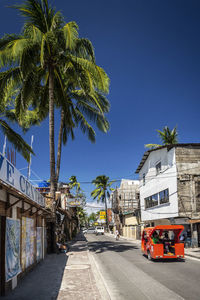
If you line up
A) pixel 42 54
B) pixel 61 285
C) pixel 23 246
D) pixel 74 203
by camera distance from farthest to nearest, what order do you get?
pixel 74 203, pixel 42 54, pixel 23 246, pixel 61 285

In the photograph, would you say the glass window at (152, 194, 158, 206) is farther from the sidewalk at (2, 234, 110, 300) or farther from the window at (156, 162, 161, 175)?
the sidewalk at (2, 234, 110, 300)

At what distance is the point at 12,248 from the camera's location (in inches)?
338

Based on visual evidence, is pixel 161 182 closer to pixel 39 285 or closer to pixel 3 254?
pixel 39 285

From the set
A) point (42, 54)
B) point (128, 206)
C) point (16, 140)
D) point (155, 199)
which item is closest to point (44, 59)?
point (42, 54)

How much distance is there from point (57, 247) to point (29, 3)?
15.4m

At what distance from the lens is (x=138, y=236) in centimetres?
3841

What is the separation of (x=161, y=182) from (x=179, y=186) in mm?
4130

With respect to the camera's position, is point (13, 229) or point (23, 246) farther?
point (23, 246)

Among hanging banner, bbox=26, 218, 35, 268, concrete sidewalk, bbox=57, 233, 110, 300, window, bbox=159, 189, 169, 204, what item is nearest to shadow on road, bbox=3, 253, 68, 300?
concrete sidewalk, bbox=57, 233, 110, 300

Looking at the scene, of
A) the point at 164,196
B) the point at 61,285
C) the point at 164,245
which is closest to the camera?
the point at 61,285

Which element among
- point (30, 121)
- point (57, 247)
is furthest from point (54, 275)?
point (30, 121)

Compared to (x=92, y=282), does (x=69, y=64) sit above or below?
above

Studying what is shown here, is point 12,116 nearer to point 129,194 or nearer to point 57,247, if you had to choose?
point 57,247

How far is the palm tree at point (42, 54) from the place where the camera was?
14.7m
